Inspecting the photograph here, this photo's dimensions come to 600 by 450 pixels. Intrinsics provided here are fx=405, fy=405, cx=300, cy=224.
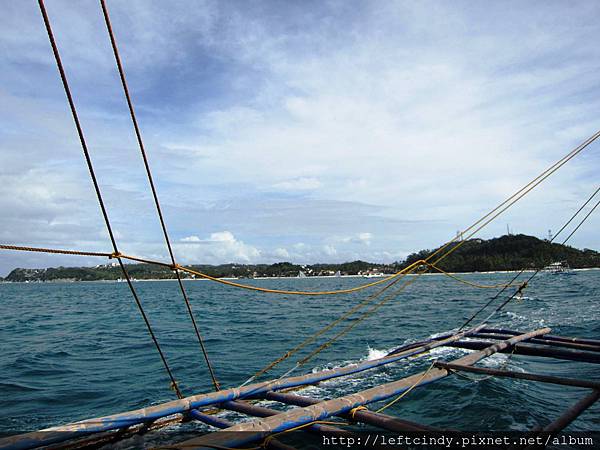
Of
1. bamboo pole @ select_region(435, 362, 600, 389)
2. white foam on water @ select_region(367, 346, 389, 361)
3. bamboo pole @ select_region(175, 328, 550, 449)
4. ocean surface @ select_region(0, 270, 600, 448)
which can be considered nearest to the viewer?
bamboo pole @ select_region(175, 328, 550, 449)

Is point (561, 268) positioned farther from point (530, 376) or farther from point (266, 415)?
point (266, 415)

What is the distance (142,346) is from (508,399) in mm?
16917

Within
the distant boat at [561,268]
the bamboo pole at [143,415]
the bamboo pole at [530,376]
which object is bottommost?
the distant boat at [561,268]

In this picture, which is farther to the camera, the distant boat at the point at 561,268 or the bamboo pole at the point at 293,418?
the distant boat at the point at 561,268

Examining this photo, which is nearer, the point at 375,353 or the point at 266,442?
the point at 266,442

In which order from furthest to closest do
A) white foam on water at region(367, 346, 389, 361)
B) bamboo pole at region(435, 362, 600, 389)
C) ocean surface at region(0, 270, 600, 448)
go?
white foam on water at region(367, 346, 389, 361), ocean surface at region(0, 270, 600, 448), bamboo pole at region(435, 362, 600, 389)

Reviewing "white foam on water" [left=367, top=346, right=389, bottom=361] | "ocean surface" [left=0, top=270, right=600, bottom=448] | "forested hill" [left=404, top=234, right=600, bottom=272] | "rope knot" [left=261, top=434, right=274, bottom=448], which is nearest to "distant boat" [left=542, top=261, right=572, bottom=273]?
"forested hill" [left=404, top=234, right=600, bottom=272]

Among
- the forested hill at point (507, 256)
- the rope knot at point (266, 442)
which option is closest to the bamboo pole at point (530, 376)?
the rope knot at point (266, 442)

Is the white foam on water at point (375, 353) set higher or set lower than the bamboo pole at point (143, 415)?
lower

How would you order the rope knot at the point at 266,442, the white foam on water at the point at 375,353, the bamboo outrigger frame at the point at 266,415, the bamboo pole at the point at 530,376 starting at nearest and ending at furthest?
the bamboo outrigger frame at the point at 266,415
the rope knot at the point at 266,442
the bamboo pole at the point at 530,376
the white foam on water at the point at 375,353

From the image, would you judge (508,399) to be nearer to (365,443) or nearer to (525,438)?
(525,438)

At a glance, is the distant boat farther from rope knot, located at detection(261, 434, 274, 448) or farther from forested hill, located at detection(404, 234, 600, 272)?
rope knot, located at detection(261, 434, 274, 448)

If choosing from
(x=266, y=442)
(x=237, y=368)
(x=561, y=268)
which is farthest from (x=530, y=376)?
(x=561, y=268)

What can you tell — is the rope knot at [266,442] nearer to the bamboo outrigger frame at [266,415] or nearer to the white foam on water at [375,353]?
the bamboo outrigger frame at [266,415]
